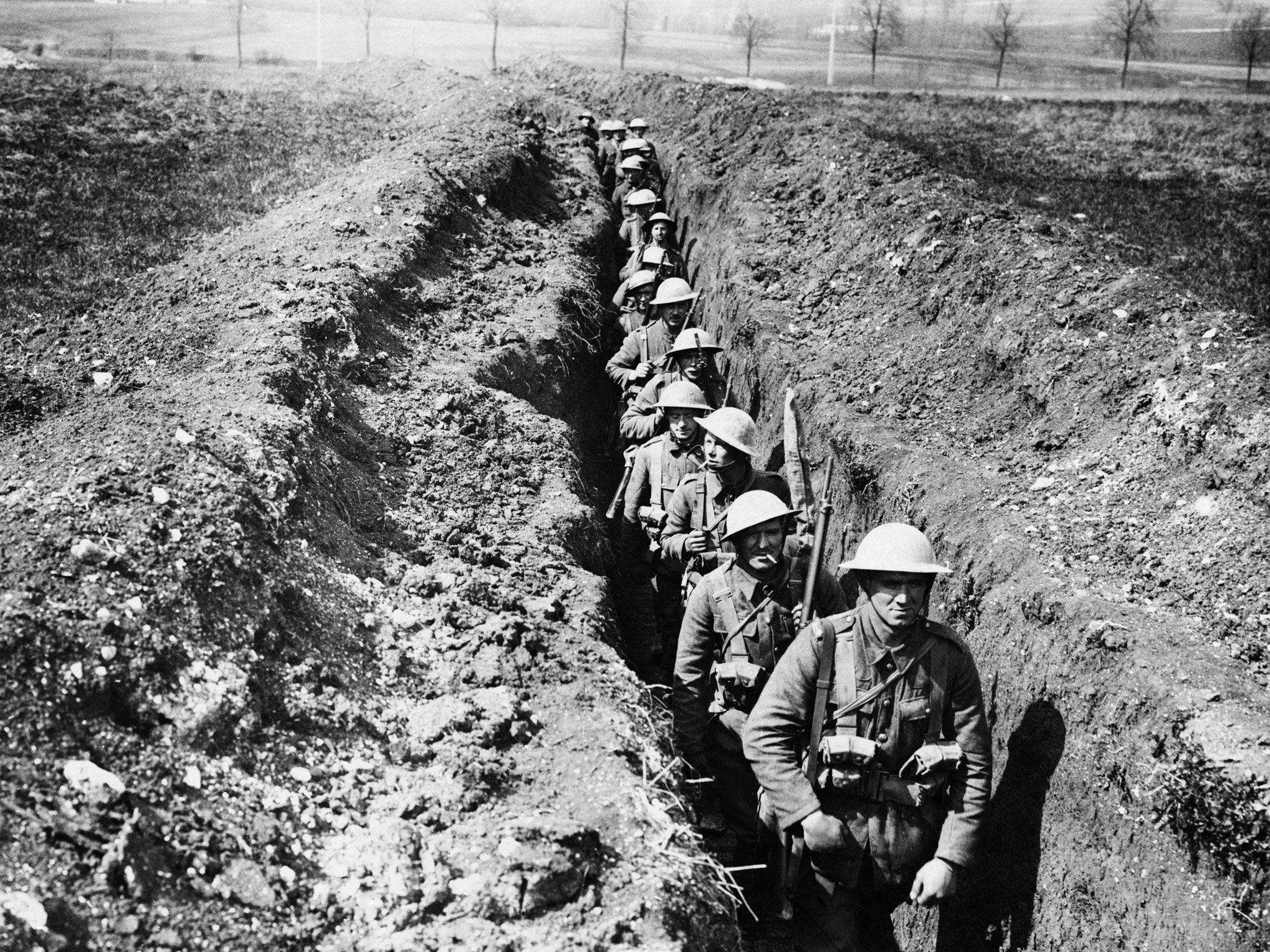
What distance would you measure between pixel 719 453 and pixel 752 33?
189 ft

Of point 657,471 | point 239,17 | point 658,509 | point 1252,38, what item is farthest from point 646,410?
point 1252,38

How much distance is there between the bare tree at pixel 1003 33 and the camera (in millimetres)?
56188

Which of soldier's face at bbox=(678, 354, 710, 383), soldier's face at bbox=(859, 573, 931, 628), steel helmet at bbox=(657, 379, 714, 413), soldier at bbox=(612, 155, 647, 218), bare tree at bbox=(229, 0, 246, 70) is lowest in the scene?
soldier's face at bbox=(859, 573, 931, 628)

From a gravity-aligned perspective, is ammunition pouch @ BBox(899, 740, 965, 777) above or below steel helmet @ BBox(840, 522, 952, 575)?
below

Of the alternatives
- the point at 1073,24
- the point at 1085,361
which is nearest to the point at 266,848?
the point at 1085,361

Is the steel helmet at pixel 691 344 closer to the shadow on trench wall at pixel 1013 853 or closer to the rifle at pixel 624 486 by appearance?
the rifle at pixel 624 486

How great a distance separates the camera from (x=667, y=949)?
4.08 metres

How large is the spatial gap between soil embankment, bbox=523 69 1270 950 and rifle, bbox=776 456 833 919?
32.5 inches

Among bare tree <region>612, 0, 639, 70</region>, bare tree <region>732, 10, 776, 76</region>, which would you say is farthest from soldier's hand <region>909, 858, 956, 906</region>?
bare tree <region>732, 10, 776, 76</region>

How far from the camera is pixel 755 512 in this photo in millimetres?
6219

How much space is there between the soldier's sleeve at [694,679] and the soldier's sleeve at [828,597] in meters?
0.61

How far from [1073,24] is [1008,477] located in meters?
76.8

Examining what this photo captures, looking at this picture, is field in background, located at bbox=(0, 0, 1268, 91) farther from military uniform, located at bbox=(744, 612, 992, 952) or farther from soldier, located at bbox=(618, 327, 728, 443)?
military uniform, located at bbox=(744, 612, 992, 952)

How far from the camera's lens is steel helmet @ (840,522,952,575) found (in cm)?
514
